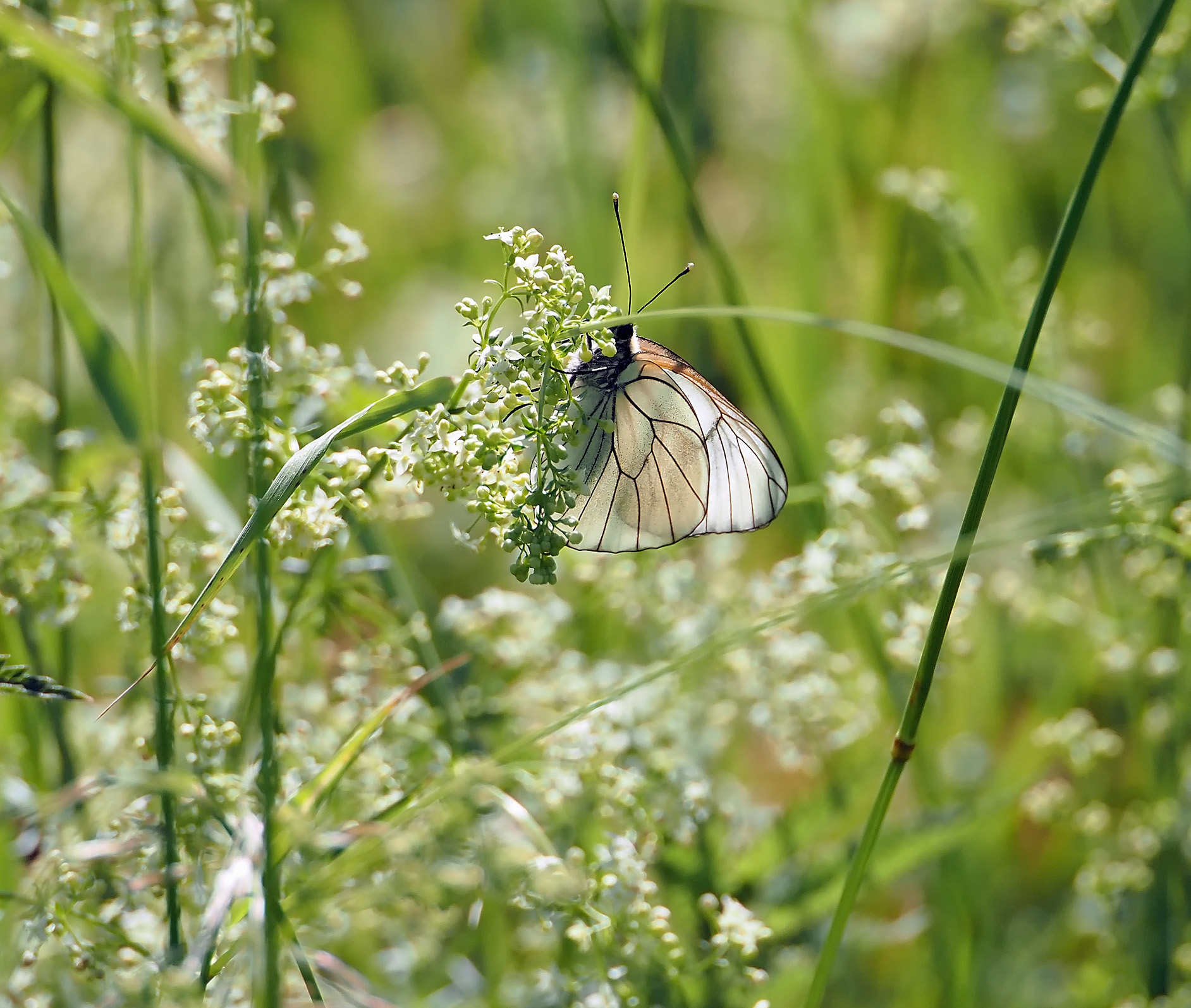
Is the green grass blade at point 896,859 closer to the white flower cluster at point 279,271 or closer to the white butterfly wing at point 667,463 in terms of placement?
the white butterfly wing at point 667,463

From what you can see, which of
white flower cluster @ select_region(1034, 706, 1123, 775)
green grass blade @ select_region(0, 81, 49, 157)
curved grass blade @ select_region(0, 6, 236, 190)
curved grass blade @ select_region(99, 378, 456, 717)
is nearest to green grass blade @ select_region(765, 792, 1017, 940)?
A: white flower cluster @ select_region(1034, 706, 1123, 775)

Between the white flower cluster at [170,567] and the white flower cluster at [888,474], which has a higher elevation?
the white flower cluster at [888,474]

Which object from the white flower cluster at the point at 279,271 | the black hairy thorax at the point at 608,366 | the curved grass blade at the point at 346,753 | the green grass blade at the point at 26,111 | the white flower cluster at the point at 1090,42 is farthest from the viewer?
the white flower cluster at the point at 1090,42

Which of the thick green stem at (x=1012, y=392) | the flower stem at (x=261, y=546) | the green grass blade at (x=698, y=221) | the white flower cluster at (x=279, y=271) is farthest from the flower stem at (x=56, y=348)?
the thick green stem at (x=1012, y=392)

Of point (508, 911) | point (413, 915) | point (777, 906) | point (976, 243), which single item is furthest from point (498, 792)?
point (976, 243)

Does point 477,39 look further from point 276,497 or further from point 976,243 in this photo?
point 276,497

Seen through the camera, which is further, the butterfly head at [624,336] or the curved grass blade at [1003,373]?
the butterfly head at [624,336]

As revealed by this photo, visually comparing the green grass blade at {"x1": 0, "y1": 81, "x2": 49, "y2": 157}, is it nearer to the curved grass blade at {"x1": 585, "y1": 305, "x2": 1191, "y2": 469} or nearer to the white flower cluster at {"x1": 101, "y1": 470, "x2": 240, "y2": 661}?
the white flower cluster at {"x1": 101, "y1": 470, "x2": 240, "y2": 661}
